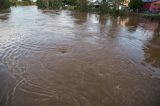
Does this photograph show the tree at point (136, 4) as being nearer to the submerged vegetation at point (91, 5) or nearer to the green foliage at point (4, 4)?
the submerged vegetation at point (91, 5)

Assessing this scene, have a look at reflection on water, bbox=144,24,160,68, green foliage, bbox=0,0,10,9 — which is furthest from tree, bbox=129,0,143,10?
green foliage, bbox=0,0,10,9

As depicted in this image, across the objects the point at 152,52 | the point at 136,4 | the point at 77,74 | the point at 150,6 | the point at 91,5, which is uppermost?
the point at 91,5

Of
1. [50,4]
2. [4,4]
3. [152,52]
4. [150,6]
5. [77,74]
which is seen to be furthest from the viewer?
[50,4]

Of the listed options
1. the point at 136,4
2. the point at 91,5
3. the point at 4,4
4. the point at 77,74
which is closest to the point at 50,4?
the point at 4,4

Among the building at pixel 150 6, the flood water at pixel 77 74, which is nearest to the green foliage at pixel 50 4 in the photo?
the building at pixel 150 6

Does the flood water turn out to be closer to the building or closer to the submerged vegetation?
the building

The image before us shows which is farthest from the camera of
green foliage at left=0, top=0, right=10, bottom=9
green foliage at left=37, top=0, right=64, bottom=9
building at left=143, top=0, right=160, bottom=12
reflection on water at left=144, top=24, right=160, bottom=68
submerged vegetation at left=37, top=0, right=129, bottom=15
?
green foliage at left=37, top=0, right=64, bottom=9

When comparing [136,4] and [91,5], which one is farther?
[91,5]

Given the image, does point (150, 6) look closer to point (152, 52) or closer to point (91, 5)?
point (91, 5)

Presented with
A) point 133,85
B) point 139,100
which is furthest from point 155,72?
point 139,100

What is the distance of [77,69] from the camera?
25.5 ft

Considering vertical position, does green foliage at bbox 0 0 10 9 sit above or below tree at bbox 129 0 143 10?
above

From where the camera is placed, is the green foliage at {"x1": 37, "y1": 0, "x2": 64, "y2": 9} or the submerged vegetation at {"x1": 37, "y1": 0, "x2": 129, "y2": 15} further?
the green foliage at {"x1": 37, "y1": 0, "x2": 64, "y2": 9}

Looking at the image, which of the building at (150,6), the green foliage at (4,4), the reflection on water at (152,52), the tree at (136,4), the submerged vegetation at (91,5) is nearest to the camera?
the reflection on water at (152,52)
